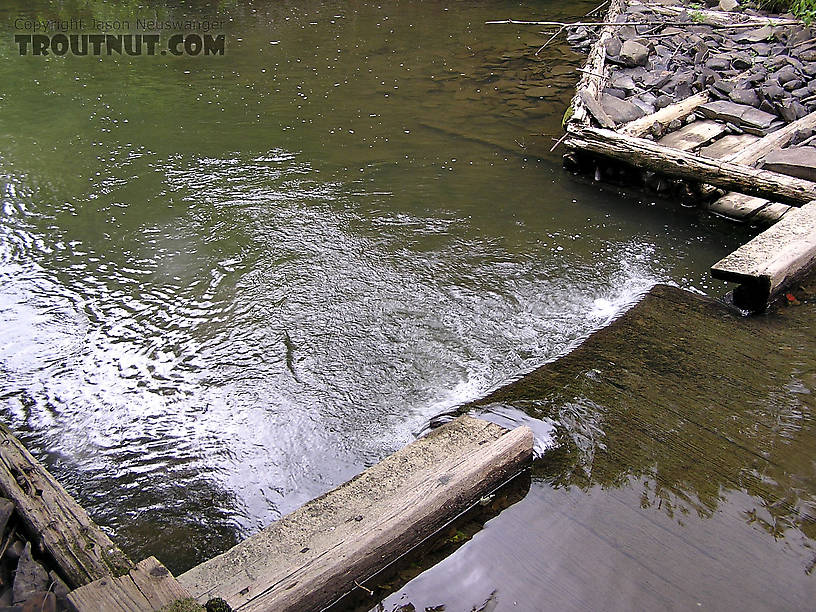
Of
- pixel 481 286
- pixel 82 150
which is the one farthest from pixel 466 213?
pixel 82 150

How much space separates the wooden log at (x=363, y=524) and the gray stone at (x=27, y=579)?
1.49 ft

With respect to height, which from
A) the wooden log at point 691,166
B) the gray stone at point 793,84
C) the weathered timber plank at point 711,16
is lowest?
the wooden log at point 691,166

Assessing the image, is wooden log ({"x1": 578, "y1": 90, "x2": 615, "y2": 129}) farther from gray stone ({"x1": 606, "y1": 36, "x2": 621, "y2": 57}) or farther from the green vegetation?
the green vegetation

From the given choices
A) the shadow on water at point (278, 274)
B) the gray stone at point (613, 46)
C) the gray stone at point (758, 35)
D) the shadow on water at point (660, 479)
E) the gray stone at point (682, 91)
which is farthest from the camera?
the gray stone at point (613, 46)

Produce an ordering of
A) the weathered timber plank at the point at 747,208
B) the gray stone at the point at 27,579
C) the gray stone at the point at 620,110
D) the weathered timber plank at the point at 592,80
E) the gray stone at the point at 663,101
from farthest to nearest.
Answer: the gray stone at the point at 663,101
the gray stone at the point at 620,110
the weathered timber plank at the point at 592,80
the weathered timber plank at the point at 747,208
the gray stone at the point at 27,579

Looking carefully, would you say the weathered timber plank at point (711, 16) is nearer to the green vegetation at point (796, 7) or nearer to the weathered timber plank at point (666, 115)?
the green vegetation at point (796, 7)

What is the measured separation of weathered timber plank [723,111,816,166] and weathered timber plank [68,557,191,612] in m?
5.57

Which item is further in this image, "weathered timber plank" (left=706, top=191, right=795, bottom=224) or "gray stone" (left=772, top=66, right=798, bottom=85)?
"gray stone" (left=772, top=66, right=798, bottom=85)

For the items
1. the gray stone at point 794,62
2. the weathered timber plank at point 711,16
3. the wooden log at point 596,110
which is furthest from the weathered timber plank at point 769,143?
the weathered timber plank at point 711,16

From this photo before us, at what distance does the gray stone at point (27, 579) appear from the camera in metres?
2.27

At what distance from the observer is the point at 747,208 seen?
5754mm

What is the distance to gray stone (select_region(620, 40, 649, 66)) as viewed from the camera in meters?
8.78

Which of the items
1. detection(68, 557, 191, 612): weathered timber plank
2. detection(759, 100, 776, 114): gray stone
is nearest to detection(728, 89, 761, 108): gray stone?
detection(759, 100, 776, 114): gray stone

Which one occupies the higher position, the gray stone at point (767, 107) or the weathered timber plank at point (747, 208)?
the gray stone at point (767, 107)
